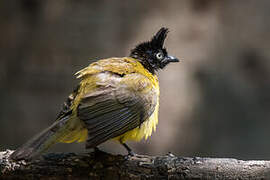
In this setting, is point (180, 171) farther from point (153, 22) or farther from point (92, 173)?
point (153, 22)

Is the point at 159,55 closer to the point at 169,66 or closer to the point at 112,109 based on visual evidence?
the point at 112,109

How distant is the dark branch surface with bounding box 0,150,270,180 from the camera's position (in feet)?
12.1

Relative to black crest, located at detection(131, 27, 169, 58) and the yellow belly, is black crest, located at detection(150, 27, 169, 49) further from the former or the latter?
the yellow belly

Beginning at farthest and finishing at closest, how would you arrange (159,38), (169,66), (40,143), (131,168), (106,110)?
(169,66)
(159,38)
(106,110)
(131,168)
(40,143)

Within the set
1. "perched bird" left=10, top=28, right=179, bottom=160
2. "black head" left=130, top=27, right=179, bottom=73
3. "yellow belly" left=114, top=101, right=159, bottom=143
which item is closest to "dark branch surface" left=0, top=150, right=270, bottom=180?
"perched bird" left=10, top=28, right=179, bottom=160

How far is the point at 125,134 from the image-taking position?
4191mm

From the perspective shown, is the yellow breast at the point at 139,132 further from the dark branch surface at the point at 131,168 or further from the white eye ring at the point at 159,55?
the white eye ring at the point at 159,55

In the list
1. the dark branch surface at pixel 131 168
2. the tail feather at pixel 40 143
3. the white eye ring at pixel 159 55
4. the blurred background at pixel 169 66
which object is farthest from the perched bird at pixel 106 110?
the blurred background at pixel 169 66

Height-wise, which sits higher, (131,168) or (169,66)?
(169,66)

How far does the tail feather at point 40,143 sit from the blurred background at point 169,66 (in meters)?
3.83

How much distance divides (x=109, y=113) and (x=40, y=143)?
0.69 meters

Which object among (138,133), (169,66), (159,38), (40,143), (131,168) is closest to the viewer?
(40,143)

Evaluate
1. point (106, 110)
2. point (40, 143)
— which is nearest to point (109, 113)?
point (106, 110)

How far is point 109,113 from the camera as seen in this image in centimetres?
393
